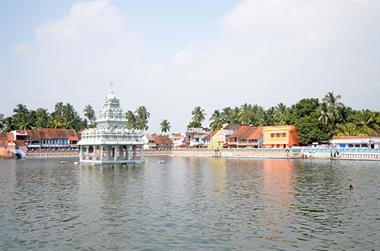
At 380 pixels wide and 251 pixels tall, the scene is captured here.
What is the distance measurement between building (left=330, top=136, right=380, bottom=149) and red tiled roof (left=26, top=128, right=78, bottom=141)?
243ft

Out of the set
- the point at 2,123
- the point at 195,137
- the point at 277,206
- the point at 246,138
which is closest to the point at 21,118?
the point at 2,123

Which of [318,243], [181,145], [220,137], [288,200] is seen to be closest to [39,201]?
[288,200]

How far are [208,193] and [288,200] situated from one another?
7017 millimetres

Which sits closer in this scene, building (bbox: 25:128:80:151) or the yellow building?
building (bbox: 25:128:80:151)

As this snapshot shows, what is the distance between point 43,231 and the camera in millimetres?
20891

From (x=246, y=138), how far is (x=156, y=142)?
4421 cm

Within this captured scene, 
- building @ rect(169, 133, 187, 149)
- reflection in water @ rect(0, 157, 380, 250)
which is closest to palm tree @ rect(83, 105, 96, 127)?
building @ rect(169, 133, 187, 149)

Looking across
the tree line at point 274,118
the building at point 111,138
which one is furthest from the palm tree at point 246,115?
the building at point 111,138

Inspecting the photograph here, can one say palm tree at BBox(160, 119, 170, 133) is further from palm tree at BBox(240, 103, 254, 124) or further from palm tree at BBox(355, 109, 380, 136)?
palm tree at BBox(355, 109, 380, 136)

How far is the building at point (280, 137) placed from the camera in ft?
311

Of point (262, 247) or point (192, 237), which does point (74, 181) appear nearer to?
point (192, 237)

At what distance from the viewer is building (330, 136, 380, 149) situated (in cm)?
7912

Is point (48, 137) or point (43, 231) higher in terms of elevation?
point (48, 137)

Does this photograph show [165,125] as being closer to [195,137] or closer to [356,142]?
[195,137]
